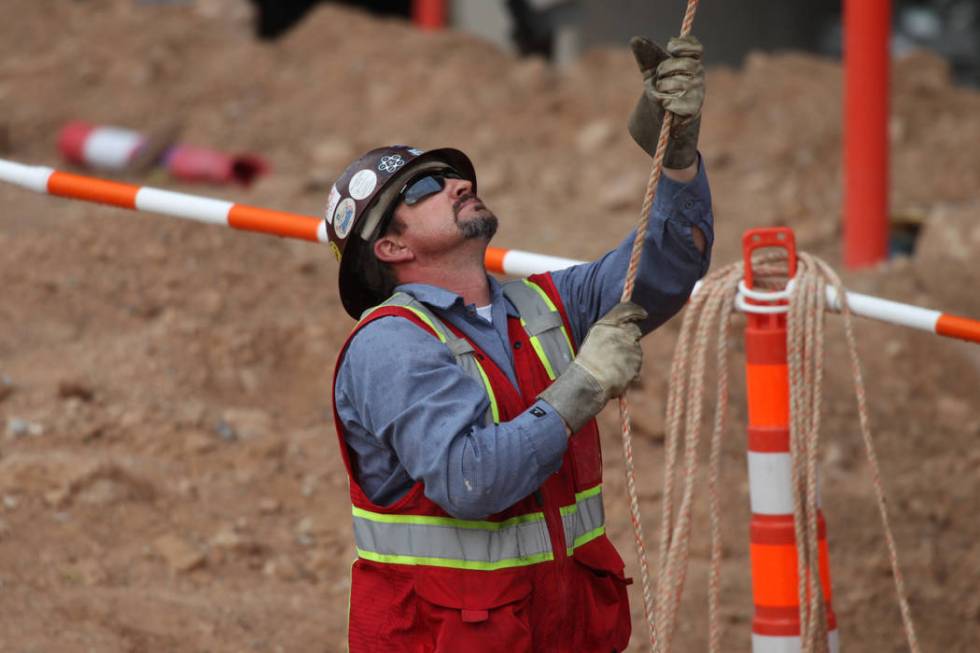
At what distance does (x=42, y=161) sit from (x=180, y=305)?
3.38 meters

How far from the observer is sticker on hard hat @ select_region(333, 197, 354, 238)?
10.1 ft

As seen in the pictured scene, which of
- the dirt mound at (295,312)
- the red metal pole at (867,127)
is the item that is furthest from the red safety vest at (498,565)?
the red metal pole at (867,127)

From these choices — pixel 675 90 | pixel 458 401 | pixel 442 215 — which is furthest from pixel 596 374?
pixel 675 90

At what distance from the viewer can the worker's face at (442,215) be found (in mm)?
3023

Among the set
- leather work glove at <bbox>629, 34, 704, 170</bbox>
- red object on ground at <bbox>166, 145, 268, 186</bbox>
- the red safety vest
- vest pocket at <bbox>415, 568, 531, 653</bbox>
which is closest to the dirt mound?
red object on ground at <bbox>166, 145, 268, 186</bbox>

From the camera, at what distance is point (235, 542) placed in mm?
5293

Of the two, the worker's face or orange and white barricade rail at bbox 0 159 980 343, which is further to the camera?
orange and white barricade rail at bbox 0 159 980 343

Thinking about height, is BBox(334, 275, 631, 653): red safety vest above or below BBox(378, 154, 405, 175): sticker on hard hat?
below

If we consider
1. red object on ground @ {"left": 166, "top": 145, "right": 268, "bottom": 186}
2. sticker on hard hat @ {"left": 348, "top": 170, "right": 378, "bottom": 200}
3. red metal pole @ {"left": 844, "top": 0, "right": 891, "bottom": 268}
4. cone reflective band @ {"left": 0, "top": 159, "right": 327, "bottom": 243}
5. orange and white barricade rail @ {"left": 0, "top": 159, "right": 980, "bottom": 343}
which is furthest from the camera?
red object on ground @ {"left": 166, "top": 145, "right": 268, "bottom": 186}

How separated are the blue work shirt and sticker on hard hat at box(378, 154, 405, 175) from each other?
0.25 metres

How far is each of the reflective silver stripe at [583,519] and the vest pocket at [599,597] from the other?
0.02 meters

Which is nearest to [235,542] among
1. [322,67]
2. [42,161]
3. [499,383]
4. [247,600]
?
[247,600]

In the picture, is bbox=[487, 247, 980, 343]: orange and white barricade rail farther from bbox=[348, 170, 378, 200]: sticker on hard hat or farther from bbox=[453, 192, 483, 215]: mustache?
bbox=[348, 170, 378, 200]: sticker on hard hat

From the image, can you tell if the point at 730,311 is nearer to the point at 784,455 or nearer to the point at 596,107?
the point at 784,455
